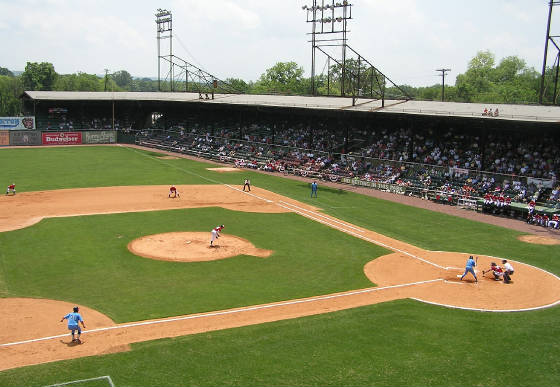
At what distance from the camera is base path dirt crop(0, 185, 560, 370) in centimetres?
1564

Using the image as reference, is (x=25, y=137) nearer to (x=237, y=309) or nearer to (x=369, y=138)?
(x=369, y=138)

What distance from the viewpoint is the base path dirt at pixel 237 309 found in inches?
616

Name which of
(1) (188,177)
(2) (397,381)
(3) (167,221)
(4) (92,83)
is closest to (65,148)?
(1) (188,177)

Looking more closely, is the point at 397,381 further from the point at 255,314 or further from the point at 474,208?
the point at 474,208

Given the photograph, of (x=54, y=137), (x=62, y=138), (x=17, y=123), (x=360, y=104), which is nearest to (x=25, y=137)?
(x=17, y=123)

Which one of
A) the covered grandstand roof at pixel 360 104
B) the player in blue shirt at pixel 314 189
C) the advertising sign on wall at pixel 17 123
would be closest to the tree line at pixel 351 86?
the covered grandstand roof at pixel 360 104

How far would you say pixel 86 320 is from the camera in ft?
56.3

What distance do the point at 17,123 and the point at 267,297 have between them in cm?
6460

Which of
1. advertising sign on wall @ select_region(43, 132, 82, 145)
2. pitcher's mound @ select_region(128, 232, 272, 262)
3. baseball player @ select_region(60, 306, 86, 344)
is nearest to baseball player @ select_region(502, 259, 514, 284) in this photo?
pitcher's mound @ select_region(128, 232, 272, 262)

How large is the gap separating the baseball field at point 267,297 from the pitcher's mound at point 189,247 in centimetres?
14

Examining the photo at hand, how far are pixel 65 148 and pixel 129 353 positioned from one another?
60175 mm

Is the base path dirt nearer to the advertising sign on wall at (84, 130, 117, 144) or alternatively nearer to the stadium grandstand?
the stadium grandstand

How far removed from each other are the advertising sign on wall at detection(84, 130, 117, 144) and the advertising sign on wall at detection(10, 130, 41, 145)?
20.7 ft

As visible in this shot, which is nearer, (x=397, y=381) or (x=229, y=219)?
(x=397, y=381)
